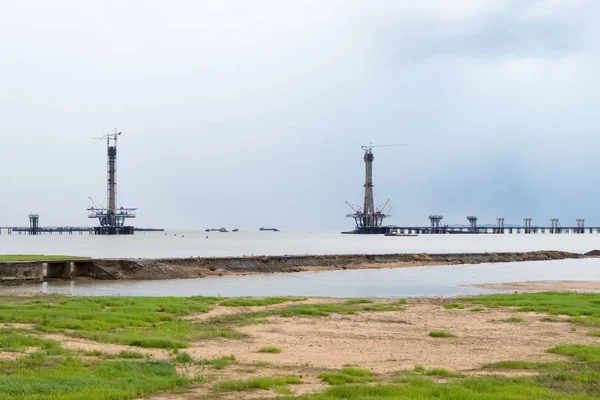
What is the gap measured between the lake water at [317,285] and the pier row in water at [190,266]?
2312mm

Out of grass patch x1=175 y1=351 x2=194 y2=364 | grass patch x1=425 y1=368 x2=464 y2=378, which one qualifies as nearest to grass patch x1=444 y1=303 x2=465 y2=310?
grass patch x1=425 y1=368 x2=464 y2=378

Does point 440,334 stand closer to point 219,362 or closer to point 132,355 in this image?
point 219,362

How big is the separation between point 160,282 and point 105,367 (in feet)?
134

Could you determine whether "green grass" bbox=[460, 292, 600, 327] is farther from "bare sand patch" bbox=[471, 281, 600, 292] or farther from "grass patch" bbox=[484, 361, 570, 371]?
"bare sand patch" bbox=[471, 281, 600, 292]

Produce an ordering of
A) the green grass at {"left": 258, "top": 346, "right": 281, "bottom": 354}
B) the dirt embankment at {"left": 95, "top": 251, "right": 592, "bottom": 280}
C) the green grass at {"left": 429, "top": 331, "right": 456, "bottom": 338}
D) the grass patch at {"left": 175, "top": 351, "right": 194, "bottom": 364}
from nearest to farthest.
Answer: the grass patch at {"left": 175, "top": 351, "right": 194, "bottom": 364} → the green grass at {"left": 258, "top": 346, "right": 281, "bottom": 354} → the green grass at {"left": 429, "top": 331, "right": 456, "bottom": 338} → the dirt embankment at {"left": 95, "top": 251, "right": 592, "bottom": 280}

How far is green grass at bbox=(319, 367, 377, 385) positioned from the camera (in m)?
14.5

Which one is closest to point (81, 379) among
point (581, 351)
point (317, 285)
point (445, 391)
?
point (445, 391)

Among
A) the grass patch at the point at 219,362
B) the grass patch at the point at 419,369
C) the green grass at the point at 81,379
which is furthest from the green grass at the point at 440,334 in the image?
the green grass at the point at 81,379

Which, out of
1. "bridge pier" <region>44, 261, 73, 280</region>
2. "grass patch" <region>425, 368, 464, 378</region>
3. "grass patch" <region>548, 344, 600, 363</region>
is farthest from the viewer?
"bridge pier" <region>44, 261, 73, 280</region>

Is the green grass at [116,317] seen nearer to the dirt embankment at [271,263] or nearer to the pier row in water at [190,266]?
the pier row in water at [190,266]

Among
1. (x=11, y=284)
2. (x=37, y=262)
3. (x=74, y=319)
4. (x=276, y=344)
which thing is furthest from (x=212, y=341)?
(x=37, y=262)

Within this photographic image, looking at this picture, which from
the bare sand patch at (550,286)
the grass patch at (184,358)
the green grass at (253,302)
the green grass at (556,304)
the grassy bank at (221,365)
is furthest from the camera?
the bare sand patch at (550,286)

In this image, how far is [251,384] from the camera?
13.9 metres

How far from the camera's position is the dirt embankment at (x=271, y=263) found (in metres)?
58.8
